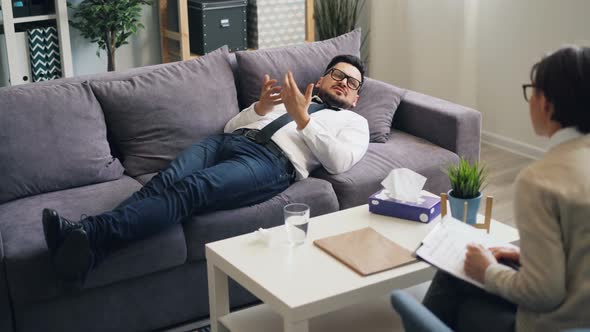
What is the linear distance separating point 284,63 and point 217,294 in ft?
4.23

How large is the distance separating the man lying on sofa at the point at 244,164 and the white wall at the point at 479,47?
134cm

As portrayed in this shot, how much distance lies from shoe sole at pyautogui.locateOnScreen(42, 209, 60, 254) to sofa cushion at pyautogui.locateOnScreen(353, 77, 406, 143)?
147 cm

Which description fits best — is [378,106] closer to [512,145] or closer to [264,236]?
[264,236]

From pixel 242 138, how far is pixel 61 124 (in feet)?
2.18

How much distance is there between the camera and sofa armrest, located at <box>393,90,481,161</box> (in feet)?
10.8

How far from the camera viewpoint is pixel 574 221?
1.64 m

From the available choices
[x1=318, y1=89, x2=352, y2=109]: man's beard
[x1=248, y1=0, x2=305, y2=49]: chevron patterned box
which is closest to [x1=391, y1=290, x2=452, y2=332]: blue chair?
[x1=318, y1=89, x2=352, y2=109]: man's beard

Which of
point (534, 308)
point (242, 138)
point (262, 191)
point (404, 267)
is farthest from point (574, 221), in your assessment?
point (242, 138)

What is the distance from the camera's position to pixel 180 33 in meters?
4.45

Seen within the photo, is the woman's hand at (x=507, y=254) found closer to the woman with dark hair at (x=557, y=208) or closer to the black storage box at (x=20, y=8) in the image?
the woman with dark hair at (x=557, y=208)

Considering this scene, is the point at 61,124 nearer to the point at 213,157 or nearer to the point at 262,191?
the point at 213,157

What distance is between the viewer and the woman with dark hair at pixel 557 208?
1639 mm

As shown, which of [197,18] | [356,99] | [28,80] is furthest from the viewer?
[197,18]

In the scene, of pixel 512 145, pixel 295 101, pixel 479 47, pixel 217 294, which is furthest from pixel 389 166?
pixel 479 47
